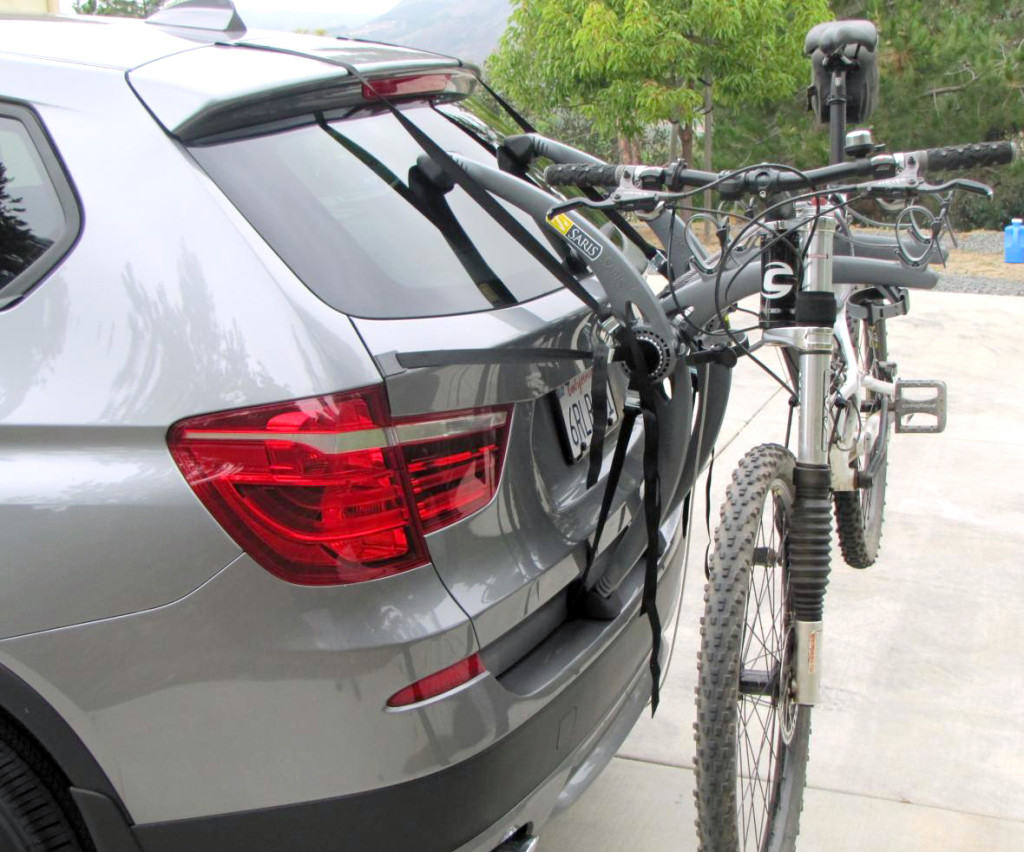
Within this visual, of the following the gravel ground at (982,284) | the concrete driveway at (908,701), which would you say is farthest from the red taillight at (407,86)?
the gravel ground at (982,284)

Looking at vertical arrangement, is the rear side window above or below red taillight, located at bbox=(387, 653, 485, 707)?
above

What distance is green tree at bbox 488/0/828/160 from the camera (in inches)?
588

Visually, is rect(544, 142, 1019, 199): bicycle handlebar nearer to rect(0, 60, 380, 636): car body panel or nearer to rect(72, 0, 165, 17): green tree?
rect(0, 60, 380, 636): car body panel

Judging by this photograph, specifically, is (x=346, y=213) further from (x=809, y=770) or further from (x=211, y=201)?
(x=809, y=770)

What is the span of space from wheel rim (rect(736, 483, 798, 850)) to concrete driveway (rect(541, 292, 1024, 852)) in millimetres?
289

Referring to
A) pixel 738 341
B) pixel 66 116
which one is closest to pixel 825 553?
pixel 738 341

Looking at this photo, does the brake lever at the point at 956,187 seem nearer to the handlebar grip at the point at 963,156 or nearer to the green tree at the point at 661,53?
the handlebar grip at the point at 963,156

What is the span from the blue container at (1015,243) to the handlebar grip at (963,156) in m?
14.1

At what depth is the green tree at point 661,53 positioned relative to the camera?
49.0 feet

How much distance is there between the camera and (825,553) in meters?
2.44

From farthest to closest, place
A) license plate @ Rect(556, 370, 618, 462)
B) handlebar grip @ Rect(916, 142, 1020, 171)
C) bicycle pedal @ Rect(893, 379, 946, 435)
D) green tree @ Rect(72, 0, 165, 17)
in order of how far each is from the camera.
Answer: green tree @ Rect(72, 0, 165, 17) < bicycle pedal @ Rect(893, 379, 946, 435) < license plate @ Rect(556, 370, 618, 462) < handlebar grip @ Rect(916, 142, 1020, 171)

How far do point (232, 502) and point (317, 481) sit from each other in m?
0.13

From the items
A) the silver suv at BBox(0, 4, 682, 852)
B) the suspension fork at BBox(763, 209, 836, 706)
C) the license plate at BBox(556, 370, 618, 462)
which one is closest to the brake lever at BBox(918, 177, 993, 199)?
the suspension fork at BBox(763, 209, 836, 706)

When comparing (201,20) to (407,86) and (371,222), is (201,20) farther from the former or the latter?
(371,222)
